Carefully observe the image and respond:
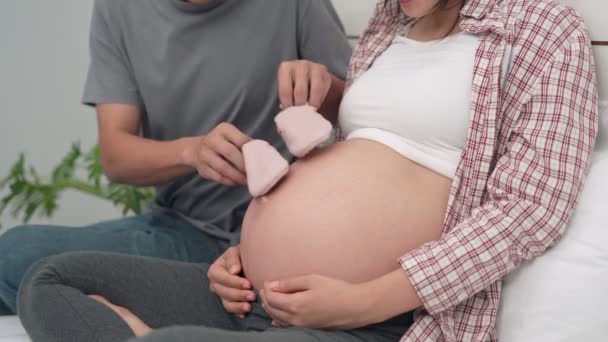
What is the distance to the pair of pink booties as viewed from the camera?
3.51ft

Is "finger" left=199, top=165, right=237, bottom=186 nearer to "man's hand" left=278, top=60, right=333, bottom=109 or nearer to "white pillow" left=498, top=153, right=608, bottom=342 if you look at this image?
"man's hand" left=278, top=60, right=333, bottom=109

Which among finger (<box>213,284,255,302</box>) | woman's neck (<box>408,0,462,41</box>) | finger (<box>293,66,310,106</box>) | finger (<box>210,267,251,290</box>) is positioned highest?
woman's neck (<box>408,0,462,41</box>)

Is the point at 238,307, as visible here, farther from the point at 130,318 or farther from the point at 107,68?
the point at 107,68

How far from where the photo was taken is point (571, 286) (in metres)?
0.93

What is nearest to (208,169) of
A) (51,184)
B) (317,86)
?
(317,86)

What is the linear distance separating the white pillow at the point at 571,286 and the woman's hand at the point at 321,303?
0.72 feet

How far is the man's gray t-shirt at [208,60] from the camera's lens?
1.47 metres

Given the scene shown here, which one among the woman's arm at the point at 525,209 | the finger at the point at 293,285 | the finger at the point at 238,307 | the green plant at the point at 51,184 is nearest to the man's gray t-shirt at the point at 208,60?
the finger at the point at 238,307

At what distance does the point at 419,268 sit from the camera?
0.94 metres

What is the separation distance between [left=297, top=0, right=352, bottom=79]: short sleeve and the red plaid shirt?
1.51 ft

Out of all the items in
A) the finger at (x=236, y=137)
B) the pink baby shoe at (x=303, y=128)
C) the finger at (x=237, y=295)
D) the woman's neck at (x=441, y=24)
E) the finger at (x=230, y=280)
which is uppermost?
the woman's neck at (x=441, y=24)

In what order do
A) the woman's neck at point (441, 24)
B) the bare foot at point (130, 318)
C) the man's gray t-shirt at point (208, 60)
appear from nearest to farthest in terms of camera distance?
the bare foot at point (130, 318) → the woman's neck at point (441, 24) → the man's gray t-shirt at point (208, 60)

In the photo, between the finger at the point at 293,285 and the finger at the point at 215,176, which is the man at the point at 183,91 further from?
the finger at the point at 293,285

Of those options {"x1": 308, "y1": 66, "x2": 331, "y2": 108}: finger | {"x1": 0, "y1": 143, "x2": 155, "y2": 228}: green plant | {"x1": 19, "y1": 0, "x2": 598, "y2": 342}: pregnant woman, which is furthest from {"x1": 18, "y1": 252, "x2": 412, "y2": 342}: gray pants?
{"x1": 0, "y1": 143, "x2": 155, "y2": 228}: green plant
